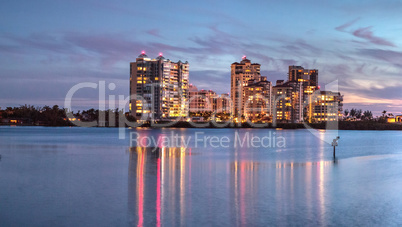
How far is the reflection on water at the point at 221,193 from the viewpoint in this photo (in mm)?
18766

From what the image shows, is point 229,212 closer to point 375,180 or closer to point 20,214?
point 20,214

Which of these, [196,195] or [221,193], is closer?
[196,195]

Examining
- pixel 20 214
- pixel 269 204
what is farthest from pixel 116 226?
pixel 269 204

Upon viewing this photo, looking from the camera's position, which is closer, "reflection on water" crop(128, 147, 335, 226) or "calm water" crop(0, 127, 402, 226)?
"calm water" crop(0, 127, 402, 226)

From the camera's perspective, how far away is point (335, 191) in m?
26.2

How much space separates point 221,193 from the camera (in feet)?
80.3

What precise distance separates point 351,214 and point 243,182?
10040mm

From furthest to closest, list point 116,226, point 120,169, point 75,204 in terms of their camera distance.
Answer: point 120,169
point 75,204
point 116,226

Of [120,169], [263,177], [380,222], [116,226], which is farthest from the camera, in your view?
[120,169]

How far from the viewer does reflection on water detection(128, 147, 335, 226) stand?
18766mm

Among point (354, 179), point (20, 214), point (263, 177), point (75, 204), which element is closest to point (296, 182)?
point (263, 177)

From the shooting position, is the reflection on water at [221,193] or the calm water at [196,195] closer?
the calm water at [196,195]

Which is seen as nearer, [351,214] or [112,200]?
[351,214]

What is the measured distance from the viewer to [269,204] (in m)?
21.6
